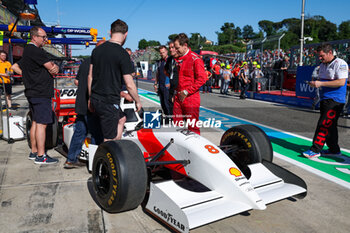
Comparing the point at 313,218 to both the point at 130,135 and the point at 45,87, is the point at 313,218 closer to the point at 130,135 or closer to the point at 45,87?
the point at 130,135

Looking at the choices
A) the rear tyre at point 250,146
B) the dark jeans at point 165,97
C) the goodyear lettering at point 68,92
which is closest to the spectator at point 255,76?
the dark jeans at point 165,97

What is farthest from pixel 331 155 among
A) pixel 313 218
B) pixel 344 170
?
pixel 313 218

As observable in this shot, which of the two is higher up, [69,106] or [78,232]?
[69,106]

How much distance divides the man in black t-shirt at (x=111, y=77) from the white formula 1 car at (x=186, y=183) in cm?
41

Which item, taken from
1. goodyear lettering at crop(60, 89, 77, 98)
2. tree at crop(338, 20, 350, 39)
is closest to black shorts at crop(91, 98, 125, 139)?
goodyear lettering at crop(60, 89, 77, 98)

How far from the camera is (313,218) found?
8.80 feet

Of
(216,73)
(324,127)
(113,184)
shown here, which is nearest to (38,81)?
(113,184)

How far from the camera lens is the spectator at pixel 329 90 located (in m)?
4.26

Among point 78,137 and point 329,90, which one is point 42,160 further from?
point 329,90

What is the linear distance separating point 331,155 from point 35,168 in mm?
4459

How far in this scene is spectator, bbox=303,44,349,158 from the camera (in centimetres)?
426

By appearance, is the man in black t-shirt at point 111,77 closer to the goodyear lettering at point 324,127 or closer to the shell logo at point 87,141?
the shell logo at point 87,141

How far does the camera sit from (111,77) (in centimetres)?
308

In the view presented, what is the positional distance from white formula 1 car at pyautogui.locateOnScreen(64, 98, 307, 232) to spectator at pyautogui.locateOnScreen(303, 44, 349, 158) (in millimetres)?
1802
